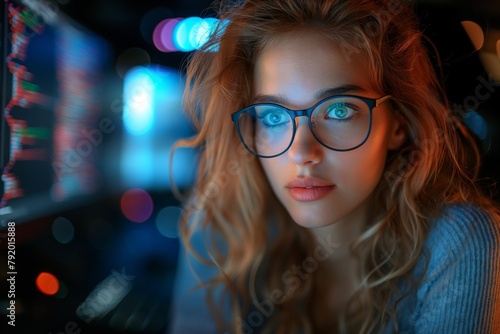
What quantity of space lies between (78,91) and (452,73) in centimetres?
107

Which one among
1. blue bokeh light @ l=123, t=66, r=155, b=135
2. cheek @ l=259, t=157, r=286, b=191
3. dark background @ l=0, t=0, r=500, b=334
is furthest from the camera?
blue bokeh light @ l=123, t=66, r=155, b=135

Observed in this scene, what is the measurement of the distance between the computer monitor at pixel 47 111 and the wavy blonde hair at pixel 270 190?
0.37 m

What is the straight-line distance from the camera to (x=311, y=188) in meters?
0.96

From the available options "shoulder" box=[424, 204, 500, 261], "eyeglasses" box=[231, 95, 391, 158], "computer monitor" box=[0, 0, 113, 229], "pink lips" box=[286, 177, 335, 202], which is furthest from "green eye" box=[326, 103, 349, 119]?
"computer monitor" box=[0, 0, 113, 229]

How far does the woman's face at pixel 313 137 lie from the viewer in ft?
3.03

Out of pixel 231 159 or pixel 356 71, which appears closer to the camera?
pixel 356 71

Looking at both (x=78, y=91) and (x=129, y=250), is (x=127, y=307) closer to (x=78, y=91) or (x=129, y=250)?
(x=129, y=250)

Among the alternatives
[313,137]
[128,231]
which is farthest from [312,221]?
[128,231]

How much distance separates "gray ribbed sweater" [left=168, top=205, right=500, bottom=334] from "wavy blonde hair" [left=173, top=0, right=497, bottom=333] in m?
0.03

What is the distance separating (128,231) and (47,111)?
69cm

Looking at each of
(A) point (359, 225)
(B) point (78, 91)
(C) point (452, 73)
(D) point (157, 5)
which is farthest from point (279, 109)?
(D) point (157, 5)

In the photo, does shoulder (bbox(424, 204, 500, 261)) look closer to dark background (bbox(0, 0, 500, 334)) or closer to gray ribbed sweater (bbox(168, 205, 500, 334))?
gray ribbed sweater (bbox(168, 205, 500, 334))

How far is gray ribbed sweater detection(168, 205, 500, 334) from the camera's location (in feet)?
2.94

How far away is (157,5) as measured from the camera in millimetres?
1809
